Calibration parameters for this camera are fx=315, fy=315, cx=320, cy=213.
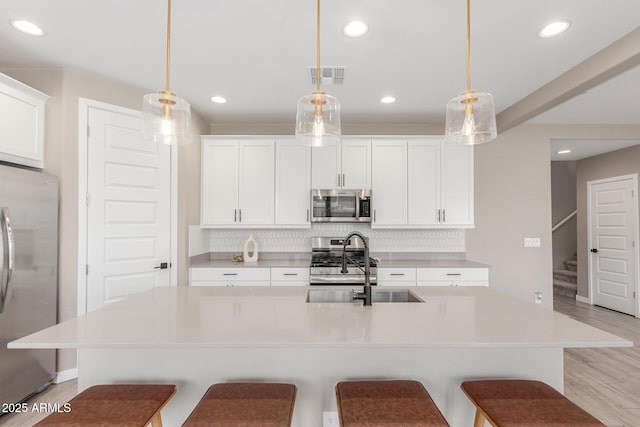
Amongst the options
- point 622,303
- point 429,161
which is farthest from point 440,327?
point 622,303

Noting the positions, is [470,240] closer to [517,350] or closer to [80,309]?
[517,350]

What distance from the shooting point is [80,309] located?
8.68ft

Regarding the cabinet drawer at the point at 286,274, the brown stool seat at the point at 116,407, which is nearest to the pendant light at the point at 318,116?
the brown stool seat at the point at 116,407

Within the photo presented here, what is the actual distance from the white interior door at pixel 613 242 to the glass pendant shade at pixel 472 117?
4.90 m

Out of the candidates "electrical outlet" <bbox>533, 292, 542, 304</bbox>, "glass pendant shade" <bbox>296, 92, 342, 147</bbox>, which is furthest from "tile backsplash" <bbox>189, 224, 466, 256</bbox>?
"glass pendant shade" <bbox>296, 92, 342, 147</bbox>

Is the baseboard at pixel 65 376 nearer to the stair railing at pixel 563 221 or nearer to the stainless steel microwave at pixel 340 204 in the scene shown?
the stainless steel microwave at pixel 340 204

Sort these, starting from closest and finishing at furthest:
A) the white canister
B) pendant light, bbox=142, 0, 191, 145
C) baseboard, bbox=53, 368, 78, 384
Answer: pendant light, bbox=142, 0, 191, 145 → baseboard, bbox=53, 368, 78, 384 → the white canister

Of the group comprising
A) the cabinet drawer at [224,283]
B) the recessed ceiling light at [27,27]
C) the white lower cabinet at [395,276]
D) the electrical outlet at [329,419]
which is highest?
the recessed ceiling light at [27,27]

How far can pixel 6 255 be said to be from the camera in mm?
2066

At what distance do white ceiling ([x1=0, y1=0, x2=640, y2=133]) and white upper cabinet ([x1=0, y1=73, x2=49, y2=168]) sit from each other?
0.32m

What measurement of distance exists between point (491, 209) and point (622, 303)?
2.89 metres

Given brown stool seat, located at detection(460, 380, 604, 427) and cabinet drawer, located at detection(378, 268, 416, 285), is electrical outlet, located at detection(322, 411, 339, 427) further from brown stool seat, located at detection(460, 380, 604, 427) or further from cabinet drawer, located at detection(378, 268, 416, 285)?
cabinet drawer, located at detection(378, 268, 416, 285)

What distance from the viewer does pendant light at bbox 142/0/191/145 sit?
1.63 m

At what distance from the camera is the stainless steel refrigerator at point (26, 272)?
210cm
